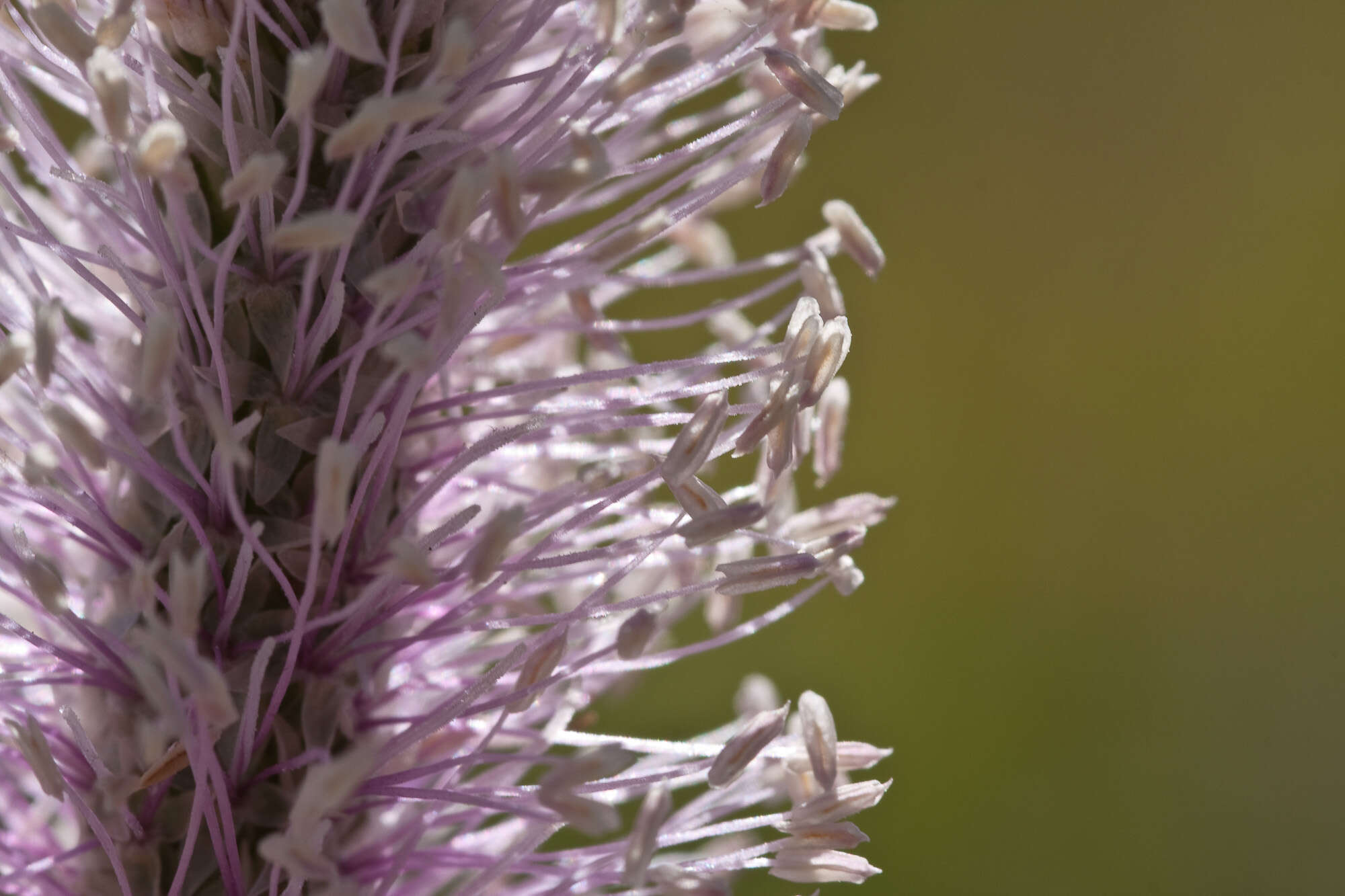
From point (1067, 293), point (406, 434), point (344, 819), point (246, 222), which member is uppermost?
point (246, 222)

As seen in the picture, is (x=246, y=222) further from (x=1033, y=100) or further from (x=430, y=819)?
(x=1033, y=100)

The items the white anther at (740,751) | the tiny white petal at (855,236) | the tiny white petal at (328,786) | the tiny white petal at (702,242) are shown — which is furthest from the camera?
the tiny white petal at (702,242)

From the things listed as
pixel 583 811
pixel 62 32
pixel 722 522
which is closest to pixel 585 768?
pixel 583 811

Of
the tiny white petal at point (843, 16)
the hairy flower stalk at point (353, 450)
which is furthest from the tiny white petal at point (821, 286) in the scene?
the tiny white petal at point (843, 16)

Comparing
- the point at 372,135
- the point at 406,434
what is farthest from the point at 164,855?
the point at 372,135

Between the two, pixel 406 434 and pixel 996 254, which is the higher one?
pixel 406 434

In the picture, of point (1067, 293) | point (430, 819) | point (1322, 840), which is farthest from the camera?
point (1067, 293)

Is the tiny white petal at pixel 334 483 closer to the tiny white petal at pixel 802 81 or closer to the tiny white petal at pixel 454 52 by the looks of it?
the tiny white petal at pixel 454 52
